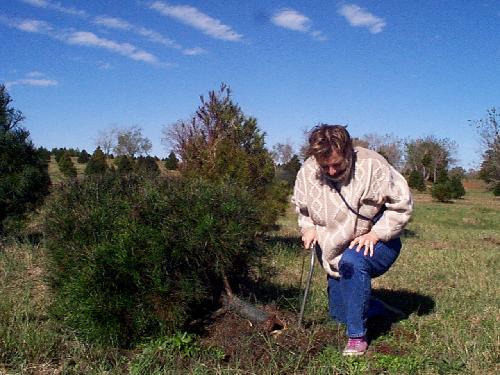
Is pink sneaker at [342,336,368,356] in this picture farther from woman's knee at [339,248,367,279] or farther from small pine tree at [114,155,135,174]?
small pine tree at [114,155,135,174]

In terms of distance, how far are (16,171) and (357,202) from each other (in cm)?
538

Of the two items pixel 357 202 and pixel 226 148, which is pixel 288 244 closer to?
pixel 226 148

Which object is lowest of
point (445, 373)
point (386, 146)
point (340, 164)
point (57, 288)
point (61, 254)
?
point (445, 373)

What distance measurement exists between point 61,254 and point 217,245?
3.22ft

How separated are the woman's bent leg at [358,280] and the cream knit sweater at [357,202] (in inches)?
4.5

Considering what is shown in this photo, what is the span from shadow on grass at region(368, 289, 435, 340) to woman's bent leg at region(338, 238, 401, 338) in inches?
18.8

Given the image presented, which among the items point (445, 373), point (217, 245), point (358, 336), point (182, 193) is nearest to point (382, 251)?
point (358, 336)

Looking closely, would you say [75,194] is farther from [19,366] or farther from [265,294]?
[265,294]

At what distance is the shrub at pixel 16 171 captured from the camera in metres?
7.13

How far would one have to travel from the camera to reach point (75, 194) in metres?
3.88

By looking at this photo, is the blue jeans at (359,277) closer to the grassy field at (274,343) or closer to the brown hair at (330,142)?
the grassy field at (274,343)

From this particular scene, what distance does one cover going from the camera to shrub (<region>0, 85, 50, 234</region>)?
23.4 feet

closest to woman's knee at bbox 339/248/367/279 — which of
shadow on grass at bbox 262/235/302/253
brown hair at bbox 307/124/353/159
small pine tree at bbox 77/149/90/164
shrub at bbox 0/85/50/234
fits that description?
brown hair at bbox 307/124/353/159

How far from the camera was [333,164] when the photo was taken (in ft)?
11.1
